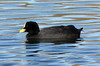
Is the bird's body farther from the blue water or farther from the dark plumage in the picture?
the blue water

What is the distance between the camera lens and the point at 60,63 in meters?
12.9

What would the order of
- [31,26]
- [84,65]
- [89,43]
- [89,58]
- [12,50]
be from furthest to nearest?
[31,26] < [89,43] < [12,50] < [89,58] < [84,65]

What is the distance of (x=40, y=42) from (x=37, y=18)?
410 cm

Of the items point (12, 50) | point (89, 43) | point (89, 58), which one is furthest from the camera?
point (89, 43)

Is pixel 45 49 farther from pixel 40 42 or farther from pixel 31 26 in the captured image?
pixel 31 26

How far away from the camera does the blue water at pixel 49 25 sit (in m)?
13.3

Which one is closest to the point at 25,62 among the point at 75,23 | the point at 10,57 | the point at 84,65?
the point at 10,57

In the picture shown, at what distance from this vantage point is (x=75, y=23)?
19.5 metres

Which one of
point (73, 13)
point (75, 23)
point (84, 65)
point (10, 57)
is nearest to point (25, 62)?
point (10, 57)

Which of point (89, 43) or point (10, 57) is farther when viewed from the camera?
point (89, 43)

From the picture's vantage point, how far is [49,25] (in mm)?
Result: 19094

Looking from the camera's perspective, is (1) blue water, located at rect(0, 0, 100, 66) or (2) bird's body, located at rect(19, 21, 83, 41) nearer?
(1) blue water, located at rect(0, 0, 100, 66)

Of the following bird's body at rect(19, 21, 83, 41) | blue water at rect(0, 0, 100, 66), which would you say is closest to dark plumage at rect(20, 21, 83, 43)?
bird's body at rect(19, 21, 83, 41)

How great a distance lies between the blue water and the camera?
524 inches
